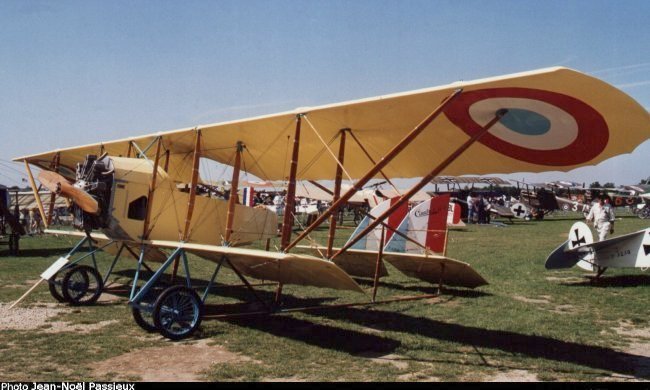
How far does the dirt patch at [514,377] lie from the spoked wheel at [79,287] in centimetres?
A: 640

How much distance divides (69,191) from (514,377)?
5.82 metres

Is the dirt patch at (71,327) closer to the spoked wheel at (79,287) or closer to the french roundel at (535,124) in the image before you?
the spoked wheel at (79,287)

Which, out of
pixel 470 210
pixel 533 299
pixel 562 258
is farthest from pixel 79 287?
pixel 470 210

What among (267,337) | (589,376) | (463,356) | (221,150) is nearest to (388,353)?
(463,356)

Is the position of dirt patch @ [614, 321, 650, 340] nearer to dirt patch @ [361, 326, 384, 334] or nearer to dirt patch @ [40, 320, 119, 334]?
dirt patch @ [361, 326, 384, 334]

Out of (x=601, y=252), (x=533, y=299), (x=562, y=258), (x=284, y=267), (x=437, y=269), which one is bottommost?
(x=533, y=299)

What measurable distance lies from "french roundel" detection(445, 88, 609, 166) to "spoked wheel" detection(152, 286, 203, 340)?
3.93 metres

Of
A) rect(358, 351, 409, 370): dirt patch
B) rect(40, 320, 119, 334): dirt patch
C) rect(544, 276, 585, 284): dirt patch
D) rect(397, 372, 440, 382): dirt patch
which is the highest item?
rect(544, 276, 585, 284): dirt patch

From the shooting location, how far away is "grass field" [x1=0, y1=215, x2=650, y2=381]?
16.0ft

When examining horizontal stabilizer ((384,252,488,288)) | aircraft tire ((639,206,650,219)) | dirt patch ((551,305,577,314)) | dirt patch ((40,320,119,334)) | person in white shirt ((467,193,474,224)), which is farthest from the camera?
aircraft tire ((639,206,650,219))

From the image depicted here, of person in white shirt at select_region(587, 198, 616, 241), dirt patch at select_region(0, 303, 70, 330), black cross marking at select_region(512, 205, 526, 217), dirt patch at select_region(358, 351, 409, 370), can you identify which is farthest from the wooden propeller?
black cross marking at select_region(512, 205, 526, 217)

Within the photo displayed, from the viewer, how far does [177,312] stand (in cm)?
624

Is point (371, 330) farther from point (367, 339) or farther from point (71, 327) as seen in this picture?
point (71, 327)

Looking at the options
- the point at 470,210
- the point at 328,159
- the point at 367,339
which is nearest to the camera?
the point at 367,339
